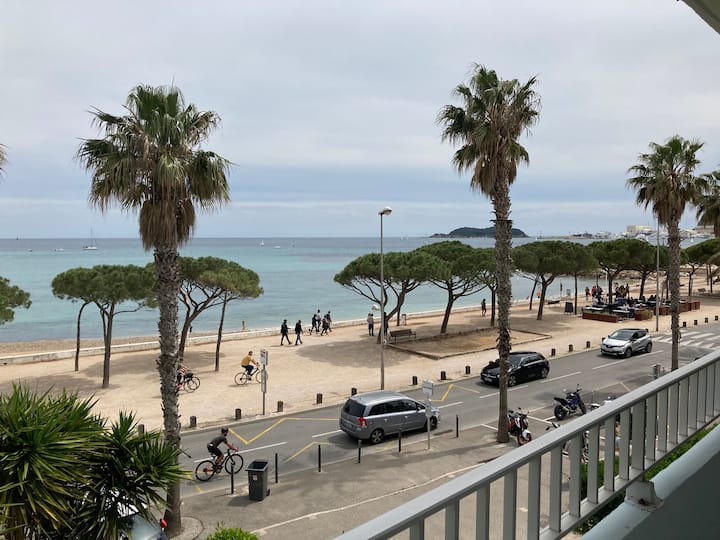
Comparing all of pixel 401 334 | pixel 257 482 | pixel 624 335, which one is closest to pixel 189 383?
pixel 257 482

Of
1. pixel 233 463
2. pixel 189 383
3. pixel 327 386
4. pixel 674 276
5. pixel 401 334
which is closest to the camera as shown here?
pixel 233 463

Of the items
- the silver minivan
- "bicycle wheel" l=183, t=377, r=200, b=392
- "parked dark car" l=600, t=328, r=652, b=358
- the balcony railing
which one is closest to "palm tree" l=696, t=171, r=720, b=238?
"parked dark car" l=600, t=328, r=652, b=358

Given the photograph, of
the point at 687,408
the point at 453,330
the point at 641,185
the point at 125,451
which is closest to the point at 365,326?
the point at 453,330

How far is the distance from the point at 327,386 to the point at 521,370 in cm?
881

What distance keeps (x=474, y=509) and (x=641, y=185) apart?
24.1 metres

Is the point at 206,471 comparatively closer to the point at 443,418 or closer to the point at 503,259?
the point at 443,418

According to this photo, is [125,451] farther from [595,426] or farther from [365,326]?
[365,326]

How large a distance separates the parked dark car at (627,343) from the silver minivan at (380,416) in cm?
1515

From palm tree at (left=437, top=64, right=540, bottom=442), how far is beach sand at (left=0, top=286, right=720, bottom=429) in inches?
325

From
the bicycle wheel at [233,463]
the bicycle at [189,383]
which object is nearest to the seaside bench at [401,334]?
the bicycle at [189,383]

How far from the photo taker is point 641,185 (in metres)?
22.3

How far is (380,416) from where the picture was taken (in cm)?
1588

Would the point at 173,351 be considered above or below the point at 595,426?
below

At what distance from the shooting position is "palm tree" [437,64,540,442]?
15.7 meters
